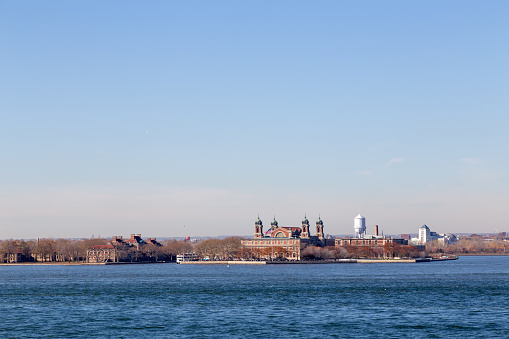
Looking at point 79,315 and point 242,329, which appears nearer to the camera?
point 242,329

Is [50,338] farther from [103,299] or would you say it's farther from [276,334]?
[103,299]

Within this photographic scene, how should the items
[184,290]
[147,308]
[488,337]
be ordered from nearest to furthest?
[488,337] → [147,308] → [184,290]

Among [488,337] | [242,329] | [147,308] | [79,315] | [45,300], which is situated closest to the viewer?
[488,337]

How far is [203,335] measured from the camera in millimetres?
52500

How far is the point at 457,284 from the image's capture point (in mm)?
101000

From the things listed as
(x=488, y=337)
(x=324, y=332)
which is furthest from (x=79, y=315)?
(x=488, y=337)

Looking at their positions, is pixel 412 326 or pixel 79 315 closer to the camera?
pixel 412 326

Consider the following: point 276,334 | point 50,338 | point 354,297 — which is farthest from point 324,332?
point 354,297

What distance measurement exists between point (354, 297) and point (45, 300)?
32.9m

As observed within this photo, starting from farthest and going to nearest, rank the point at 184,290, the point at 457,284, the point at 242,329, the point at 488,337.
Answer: the point at 457,284 → the point at 184,290 → the point at 242,329 → the point at 488,337

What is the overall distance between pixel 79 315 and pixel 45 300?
15.8 meters

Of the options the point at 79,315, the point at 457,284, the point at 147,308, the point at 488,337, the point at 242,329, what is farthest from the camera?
the point at 457,284

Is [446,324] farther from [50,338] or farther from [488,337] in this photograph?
[50,338]

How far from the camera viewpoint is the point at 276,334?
52.8m
